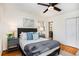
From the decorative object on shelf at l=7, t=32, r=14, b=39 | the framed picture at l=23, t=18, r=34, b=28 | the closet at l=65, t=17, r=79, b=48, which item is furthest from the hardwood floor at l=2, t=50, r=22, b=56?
the closet at l=65, t=17, r=79, b=48

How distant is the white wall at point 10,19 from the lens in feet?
3.34

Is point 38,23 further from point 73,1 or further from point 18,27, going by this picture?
point 73,1

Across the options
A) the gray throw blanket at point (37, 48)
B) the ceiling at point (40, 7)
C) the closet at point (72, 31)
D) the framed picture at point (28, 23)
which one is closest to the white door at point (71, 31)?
the closet at point (72, 31)

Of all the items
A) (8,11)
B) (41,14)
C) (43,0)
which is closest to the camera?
(43,0)

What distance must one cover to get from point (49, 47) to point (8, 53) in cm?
55

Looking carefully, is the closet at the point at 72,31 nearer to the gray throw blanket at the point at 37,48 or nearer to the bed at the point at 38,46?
the bed at the point at 38,46

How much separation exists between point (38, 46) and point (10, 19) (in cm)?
52

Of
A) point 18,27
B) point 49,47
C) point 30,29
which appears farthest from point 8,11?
point 49,47

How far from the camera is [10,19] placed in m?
1.04

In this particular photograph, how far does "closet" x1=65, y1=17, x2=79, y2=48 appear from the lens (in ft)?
3.58

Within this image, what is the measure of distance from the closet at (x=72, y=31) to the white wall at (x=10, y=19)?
0.59 meters

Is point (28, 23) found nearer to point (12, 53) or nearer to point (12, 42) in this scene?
point (12, 42)

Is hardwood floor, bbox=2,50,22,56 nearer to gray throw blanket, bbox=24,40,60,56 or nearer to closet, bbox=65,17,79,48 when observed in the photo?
gray throw blanket, bbox=24,40,60,56

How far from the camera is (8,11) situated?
1.04 meters
